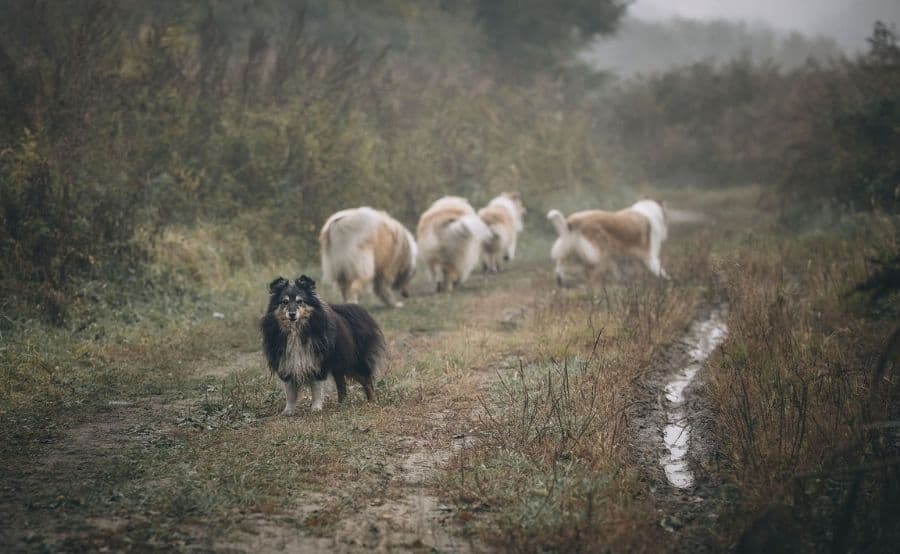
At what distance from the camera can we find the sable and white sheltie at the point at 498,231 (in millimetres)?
13547

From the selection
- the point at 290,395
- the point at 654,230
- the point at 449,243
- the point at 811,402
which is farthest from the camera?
the point at 654,230

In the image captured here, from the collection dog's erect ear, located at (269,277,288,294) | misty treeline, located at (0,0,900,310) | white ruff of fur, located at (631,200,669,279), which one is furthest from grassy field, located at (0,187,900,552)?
white ruff of fur, located at (631,200,669,279)

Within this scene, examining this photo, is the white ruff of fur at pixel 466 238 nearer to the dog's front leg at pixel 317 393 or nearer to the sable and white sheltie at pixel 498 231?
the sable and white sheltie at pixel 498 231

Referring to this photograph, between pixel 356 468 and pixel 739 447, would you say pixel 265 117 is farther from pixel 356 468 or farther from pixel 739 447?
pixel 739 447

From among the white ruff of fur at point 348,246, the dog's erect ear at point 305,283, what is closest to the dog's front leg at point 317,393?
the dog's erect ear at point 305,283

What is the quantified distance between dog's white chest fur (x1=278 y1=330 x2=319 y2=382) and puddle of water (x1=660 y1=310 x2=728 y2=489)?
107 inches

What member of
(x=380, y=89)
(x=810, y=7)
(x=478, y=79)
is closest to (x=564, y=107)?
(x=478, y=79)

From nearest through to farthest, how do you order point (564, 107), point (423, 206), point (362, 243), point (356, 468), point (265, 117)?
point (356, 468)
point (362, 243)
point (265, 117)
point (423, 206)
point (564, 107)

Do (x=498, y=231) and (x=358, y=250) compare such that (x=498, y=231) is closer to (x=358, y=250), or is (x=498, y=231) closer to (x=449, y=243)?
(x=449, y=243)

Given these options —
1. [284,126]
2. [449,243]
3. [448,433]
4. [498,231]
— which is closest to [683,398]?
[448,433]

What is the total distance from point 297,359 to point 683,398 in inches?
130

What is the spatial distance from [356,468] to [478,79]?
18.8m

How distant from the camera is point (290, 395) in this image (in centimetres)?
604

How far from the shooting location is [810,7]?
3804 inches
